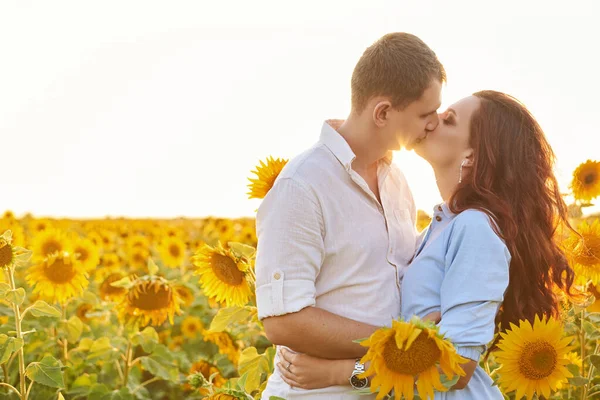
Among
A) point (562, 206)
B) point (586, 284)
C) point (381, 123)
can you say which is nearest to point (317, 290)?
point (381, 123)

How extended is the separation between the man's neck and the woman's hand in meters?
0.77

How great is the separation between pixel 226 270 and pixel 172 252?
4.63m

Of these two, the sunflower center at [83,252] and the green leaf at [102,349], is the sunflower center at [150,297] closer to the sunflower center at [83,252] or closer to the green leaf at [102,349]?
the green leaf at [102,349]

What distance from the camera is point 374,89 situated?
9.40 feet

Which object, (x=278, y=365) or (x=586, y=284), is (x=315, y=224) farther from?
(x=586, y=284)

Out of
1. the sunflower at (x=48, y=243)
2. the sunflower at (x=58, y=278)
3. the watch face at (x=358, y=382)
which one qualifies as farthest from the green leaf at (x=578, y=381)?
the sunflower at (x=48, y=243)

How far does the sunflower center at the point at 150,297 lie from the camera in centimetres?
435

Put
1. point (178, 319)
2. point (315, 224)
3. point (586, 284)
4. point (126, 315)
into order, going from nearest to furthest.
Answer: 1. point (315, 224)
2. point (586, 284)
3. point (126, 315)
4. point (178, 319)

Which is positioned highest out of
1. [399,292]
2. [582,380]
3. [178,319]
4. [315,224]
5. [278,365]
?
[315,224]

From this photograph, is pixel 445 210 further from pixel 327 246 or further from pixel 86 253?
pixel 86 253

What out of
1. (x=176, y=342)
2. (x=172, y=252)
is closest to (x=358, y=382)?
(x=176, y=342)

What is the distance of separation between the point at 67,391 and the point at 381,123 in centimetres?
276

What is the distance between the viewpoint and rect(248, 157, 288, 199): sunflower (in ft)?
11.5

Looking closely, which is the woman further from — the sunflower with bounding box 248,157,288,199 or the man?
the sunflower with bounding box 248,157,288,199
